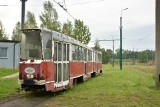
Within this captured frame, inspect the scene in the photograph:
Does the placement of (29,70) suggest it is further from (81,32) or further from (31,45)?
(81,32)

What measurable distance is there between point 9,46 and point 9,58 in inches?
62.7

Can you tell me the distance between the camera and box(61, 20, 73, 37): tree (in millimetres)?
51713

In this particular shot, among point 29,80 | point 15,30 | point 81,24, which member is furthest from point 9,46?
point 15,30

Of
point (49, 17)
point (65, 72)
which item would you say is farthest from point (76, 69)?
point (49, 17)

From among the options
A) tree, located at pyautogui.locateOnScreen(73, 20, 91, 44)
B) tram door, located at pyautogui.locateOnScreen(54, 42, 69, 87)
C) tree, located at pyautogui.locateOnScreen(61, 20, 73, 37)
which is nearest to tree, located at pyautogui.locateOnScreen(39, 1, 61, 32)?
tree, located at pyautogui.locateOnScreen(61, 20, 73, 37)

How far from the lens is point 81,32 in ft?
182

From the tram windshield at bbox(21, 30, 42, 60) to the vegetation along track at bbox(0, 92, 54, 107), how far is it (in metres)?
1.88

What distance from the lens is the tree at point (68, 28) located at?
5171cm

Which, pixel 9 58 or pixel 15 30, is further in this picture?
pixel 15 30

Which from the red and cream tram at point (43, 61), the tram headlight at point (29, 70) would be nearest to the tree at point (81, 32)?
the red and cream tram at point (43, 61)

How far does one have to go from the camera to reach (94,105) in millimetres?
14406

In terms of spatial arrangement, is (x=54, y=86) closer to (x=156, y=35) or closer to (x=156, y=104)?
(x=156, y=104)

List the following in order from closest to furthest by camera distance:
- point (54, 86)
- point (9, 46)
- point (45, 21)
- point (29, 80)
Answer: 1. point (29, 80)
2. point (54, 86)
3. point (9, 46)
4. point (45, 21)

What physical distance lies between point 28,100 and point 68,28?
37676mm
